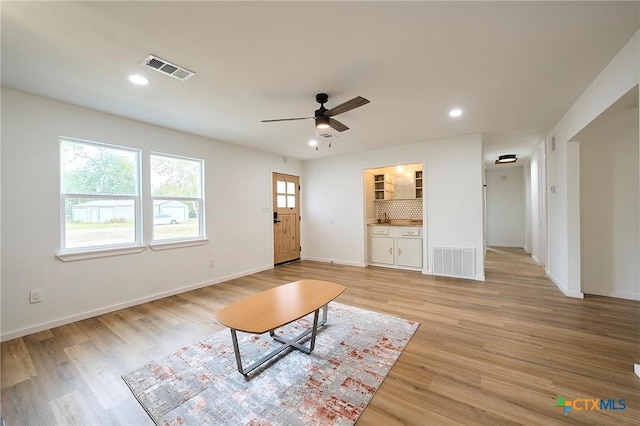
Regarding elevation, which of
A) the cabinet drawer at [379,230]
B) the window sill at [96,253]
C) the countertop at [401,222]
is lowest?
the window sill at [96,253]

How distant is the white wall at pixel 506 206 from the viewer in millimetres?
7656

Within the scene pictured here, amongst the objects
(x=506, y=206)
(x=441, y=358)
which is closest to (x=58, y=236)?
(x=441, y=358)

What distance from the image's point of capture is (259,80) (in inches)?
97.5

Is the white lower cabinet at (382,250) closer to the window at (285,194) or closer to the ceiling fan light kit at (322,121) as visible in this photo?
the window at (285,194)

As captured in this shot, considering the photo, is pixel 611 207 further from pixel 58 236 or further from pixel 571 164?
pixel 58 236

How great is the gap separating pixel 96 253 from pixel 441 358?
409 cm

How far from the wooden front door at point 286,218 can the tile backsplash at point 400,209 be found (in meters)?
2.12

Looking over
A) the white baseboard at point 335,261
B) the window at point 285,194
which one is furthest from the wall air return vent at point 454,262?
the window at point 285,194

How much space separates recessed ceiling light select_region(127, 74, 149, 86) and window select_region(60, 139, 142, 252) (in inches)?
51.8

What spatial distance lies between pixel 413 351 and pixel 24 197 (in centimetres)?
432

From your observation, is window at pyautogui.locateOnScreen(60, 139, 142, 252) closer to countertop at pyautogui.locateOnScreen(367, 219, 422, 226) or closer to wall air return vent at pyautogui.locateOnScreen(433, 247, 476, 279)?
countertop at pyautogui.locateOnScreen(367, 219, 422, 226)

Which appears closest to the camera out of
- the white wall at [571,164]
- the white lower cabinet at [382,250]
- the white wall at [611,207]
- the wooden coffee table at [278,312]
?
the wooden coffee table at [278,312]

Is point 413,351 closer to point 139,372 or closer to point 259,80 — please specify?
point 139,372

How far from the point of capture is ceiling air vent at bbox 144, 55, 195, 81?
213 cm
